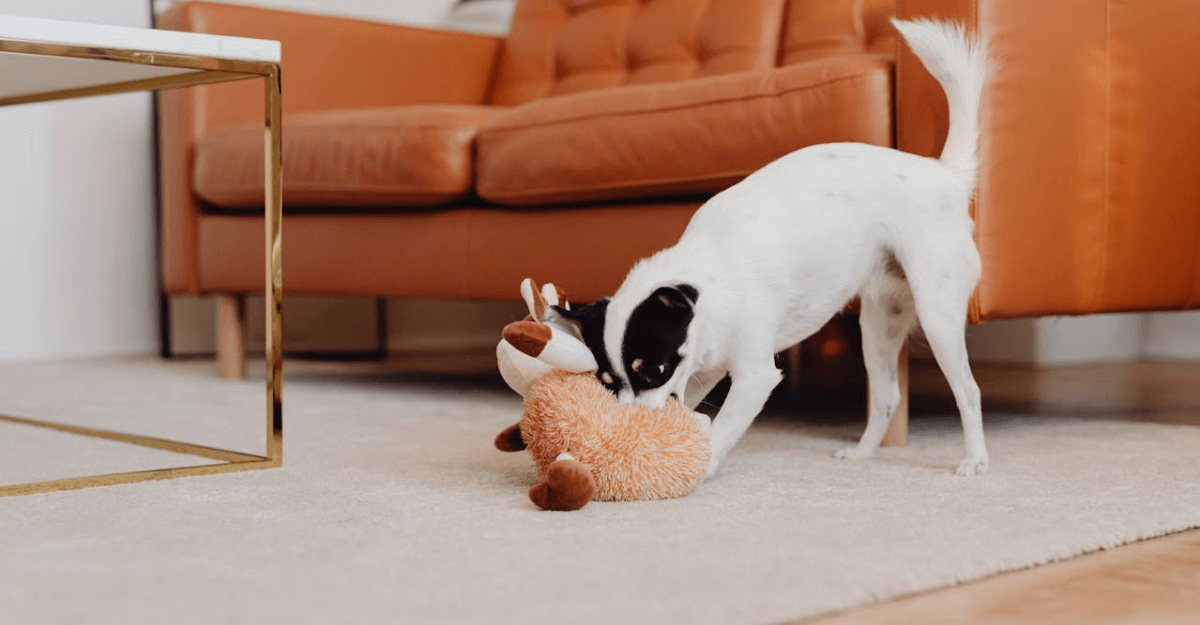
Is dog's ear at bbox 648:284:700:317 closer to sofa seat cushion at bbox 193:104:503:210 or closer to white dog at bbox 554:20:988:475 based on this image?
white dog at bbox 554:20:988:475

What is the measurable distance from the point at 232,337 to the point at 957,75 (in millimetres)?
1709

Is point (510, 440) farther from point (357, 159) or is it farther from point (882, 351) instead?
point (357, 159)

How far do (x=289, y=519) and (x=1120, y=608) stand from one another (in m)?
0.71

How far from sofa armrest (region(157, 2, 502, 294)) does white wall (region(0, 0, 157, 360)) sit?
1.73 ft

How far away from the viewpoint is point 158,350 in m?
3.49

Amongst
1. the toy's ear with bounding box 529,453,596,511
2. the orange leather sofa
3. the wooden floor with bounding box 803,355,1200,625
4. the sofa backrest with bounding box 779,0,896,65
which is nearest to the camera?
the wooden floor with bounding box 803,355,1200,625

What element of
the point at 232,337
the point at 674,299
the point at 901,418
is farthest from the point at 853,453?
the point at 232,337

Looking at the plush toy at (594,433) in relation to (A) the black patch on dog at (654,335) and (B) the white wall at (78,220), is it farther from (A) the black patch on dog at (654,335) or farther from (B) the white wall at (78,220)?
(B) the white wall at (78,220)

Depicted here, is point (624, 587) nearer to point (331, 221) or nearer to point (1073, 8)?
point (1073, 8)

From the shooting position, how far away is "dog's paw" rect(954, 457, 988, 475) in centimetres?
152

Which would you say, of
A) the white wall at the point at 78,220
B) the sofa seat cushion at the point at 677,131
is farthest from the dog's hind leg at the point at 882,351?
the white wall at the point at 78,220

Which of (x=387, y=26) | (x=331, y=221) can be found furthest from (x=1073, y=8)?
(x=387, y=26)

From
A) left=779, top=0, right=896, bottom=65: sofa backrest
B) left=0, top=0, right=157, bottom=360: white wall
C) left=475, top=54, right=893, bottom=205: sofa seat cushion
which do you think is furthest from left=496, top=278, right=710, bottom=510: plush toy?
left=0, top=0, right=157, bottom=360: white wall

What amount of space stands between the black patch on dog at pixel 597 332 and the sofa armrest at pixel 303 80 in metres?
1.37
